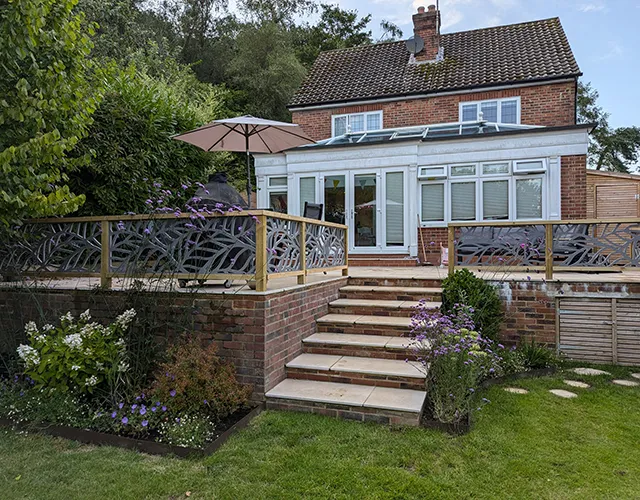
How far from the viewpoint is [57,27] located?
4059mm

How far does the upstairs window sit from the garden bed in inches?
428

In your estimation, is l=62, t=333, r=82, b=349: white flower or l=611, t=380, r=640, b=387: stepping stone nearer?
l=62, t=333, r=82, b=349: white flower

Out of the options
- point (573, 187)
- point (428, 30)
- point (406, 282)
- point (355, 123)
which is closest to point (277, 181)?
point (355, 123)

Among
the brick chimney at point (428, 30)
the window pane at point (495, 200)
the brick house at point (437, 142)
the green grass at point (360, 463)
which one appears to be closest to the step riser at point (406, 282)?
the green grass at point (360, 463)

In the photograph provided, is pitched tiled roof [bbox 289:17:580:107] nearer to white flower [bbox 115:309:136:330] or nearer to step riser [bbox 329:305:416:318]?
step riser [bbox 329:305:416:318]

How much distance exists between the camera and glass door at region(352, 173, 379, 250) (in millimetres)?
10523

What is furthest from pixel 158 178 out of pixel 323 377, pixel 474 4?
pixel 474 4

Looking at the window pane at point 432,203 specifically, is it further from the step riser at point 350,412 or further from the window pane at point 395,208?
the step riser at point 350,412

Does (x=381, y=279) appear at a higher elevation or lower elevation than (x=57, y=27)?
lower

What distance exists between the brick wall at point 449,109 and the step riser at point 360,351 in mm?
9657

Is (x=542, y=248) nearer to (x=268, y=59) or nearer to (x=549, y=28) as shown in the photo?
(x=549, y=28)

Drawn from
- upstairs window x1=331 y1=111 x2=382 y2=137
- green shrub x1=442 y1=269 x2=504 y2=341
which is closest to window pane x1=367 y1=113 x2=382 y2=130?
upstairs window x1=331 y1=111 x2=382 y2=137

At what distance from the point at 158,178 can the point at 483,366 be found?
5.37 m

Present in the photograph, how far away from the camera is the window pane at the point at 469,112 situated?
493 inches
